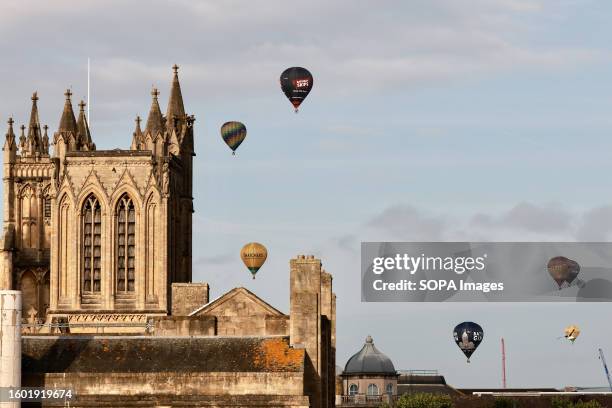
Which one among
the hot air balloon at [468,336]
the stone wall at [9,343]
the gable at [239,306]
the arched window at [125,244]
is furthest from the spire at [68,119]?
the stone wall at [9,343]

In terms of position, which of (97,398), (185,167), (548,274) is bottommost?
(97,398)

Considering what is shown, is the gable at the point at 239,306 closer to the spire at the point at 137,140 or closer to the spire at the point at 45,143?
the spire at the point at 137,140

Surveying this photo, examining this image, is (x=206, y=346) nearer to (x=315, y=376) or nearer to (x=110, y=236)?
(x=315, y=376)

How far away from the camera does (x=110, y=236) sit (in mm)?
162375

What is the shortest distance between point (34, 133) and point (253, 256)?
41.7 m

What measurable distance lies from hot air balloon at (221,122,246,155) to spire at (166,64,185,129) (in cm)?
876

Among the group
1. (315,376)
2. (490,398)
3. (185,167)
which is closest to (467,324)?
(490,398)

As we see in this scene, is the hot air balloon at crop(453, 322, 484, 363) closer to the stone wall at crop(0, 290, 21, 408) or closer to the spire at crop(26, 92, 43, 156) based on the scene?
the spire at crop(26, 92, 43, 156)

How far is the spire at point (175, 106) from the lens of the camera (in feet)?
561

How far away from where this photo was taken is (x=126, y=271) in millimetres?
162625

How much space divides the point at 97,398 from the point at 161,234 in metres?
60.6

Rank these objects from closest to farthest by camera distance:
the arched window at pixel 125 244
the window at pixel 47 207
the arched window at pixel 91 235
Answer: the arched window at pixel 91 235 → the arched window at pixel 125 244 → the window at pixel 47 207

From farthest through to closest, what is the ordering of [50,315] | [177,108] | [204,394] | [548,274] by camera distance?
[177,108]
[50,315]
[548,274]
[204,394]

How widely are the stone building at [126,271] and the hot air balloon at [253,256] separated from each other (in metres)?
6.06
